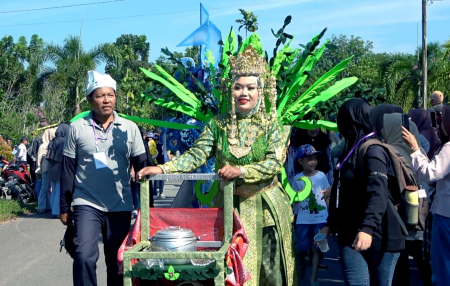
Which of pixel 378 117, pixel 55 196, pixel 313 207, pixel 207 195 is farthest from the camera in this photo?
pixel 55 196

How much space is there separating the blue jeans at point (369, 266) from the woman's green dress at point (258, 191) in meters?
0.74

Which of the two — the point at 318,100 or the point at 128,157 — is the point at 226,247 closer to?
the point at 128,157

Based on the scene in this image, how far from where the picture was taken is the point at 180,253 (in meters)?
3.61

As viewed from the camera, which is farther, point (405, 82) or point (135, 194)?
point (405, 82)

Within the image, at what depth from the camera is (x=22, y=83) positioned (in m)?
37.0

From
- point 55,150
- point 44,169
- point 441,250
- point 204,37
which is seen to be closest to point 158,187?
point 44,169

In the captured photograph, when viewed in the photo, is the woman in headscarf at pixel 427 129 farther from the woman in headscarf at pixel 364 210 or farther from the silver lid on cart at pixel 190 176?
the silver lid on cart at pixel 190 176

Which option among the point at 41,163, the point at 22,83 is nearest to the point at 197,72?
the point at 41,163

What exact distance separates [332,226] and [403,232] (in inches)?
18.8

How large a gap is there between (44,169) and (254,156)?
28.4 feet

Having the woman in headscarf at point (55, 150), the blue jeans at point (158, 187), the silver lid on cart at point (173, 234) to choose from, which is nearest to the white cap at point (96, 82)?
the silver lid on cart at point (173, 234)

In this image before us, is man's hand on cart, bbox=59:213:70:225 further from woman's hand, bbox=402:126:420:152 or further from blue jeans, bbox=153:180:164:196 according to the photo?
blue jeans, bbox=153:180:164:196

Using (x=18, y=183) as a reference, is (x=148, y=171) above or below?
above

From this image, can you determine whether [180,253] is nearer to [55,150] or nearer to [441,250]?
[441,250]
